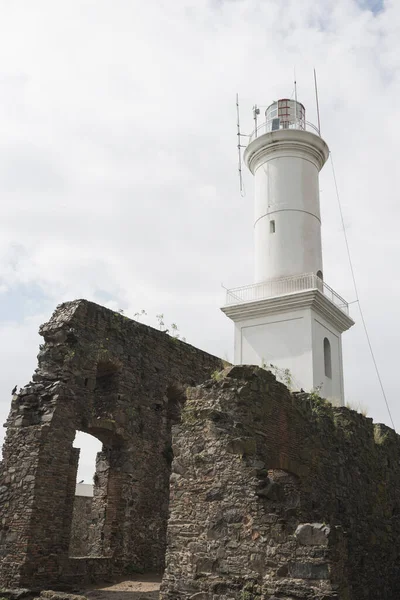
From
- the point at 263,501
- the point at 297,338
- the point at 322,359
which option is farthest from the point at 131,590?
the point at 322,359

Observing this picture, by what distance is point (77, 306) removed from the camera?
1295 cm

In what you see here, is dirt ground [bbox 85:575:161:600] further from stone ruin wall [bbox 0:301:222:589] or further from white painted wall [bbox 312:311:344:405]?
white painted wall [bbox 312:311:344:405]

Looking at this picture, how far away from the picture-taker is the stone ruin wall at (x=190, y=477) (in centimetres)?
822

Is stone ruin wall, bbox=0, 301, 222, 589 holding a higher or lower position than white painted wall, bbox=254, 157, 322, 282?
lower

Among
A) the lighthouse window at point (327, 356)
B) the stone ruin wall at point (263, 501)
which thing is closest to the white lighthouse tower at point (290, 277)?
the lighthouse window at point (327, 356)

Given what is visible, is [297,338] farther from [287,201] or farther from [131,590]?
[131,590]

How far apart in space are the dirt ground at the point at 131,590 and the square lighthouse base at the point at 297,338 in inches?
465

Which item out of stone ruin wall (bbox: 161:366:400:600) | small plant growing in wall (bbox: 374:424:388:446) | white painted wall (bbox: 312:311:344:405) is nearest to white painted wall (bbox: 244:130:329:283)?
white painted wall (bbox: 312:311:344:405)

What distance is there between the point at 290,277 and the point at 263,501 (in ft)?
56.1

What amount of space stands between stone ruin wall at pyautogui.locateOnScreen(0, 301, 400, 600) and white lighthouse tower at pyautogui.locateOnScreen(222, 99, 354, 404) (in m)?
8.72

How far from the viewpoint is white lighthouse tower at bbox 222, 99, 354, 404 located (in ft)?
78.6

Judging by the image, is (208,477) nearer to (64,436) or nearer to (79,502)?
(64,436)

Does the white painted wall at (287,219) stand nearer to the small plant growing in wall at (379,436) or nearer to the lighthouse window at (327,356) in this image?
the lighthouse window at (327,356)

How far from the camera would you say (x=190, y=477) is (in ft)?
29.9
